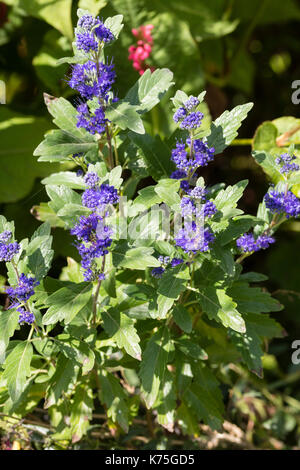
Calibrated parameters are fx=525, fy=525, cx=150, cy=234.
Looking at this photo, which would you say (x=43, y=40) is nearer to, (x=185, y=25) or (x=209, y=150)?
(x=185, y=25)

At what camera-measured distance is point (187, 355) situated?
103 cm

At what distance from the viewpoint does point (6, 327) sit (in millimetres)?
837

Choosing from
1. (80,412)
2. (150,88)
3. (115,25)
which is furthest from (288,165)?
(80,412)

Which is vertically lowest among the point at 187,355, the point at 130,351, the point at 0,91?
the point at 187,355

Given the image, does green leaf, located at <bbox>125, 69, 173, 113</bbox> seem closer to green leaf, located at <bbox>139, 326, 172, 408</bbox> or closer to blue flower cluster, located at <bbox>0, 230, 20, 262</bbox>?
blue flower cluster, located at <bbox>0, 230, 20, 262</bbox>

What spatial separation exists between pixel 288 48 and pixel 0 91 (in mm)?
1252

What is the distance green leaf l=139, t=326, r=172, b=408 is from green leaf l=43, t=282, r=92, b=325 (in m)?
0.18

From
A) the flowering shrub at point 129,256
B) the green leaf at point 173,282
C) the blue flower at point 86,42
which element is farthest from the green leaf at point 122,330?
the blue flower at point 86,42

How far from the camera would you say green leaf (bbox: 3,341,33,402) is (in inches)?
33.2

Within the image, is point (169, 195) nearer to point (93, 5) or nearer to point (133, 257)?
point (133, 257)

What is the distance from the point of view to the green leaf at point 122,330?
0.87 metres

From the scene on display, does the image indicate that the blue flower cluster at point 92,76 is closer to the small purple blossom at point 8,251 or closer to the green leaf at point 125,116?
the green leaf at point 125,116

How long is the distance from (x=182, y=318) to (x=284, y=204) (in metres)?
0.26

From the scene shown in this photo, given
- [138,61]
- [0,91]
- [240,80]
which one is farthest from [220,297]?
[240,80]
